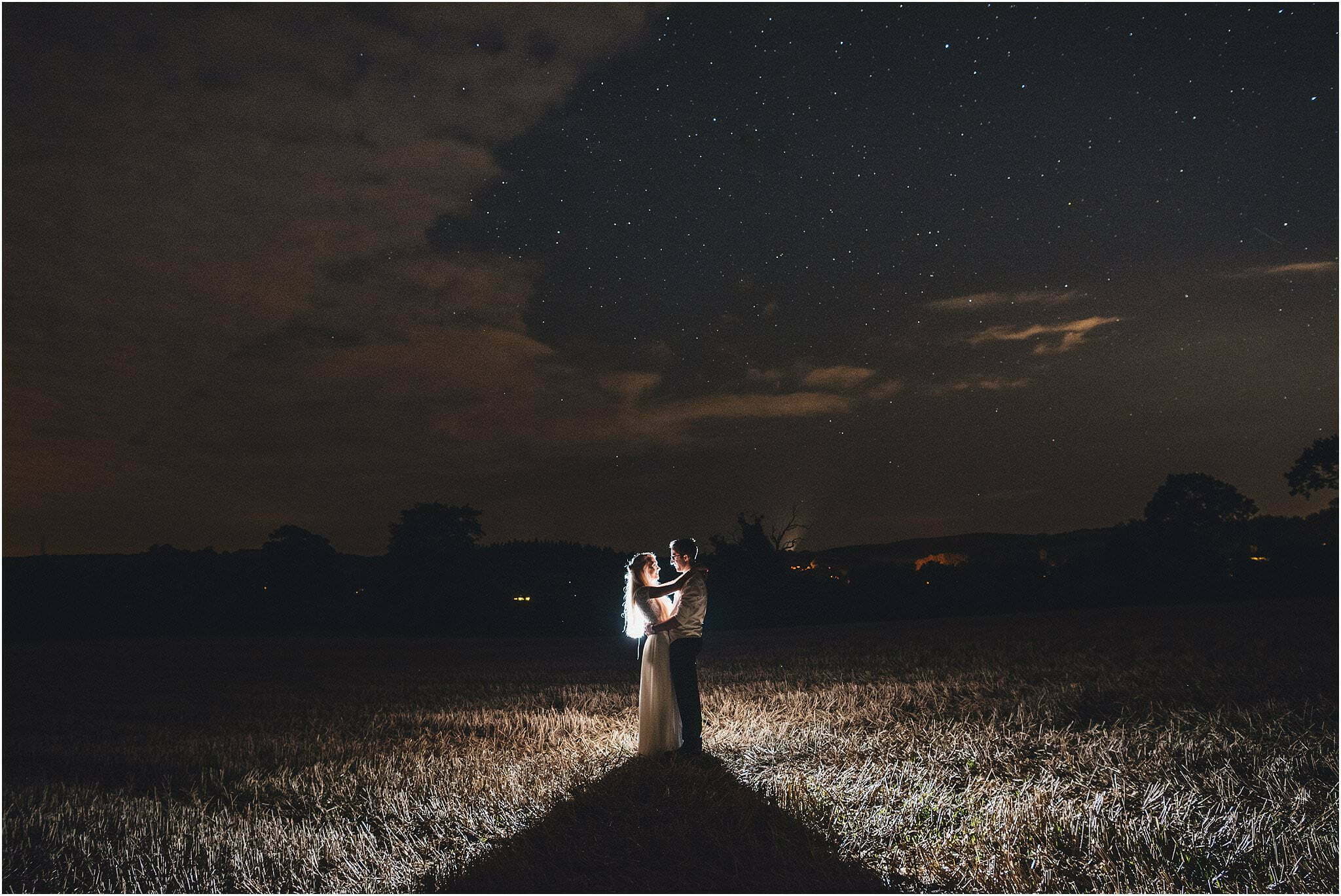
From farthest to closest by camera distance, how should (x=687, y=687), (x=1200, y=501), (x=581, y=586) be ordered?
(x=1200, y=501) < (x=581, y=586) < (x=687, y=687)

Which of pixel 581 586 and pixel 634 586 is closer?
pixel 634 586

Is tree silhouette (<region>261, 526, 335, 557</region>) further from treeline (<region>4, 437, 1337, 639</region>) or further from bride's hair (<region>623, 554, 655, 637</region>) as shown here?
bride's hair (<region>623, 554, 655, 637</region>)

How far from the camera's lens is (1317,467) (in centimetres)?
5003

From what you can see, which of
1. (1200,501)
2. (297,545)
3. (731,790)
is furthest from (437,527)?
(731,790)

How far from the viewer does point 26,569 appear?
4103cm

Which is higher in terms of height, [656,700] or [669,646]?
[669,646]

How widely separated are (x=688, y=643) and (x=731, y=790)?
164 centimetres

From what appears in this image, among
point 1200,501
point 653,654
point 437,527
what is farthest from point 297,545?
point 1200,501

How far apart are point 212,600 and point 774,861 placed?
42.3m

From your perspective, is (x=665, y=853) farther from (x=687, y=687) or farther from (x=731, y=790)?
(x=687, y=687)

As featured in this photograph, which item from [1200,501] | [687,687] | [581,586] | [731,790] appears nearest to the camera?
[731,790]

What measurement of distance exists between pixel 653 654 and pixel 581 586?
3413 centimetres

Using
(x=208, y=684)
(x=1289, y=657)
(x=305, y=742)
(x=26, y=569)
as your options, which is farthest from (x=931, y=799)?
(x=26, y=569)

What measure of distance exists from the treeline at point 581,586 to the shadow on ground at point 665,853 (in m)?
33.2
